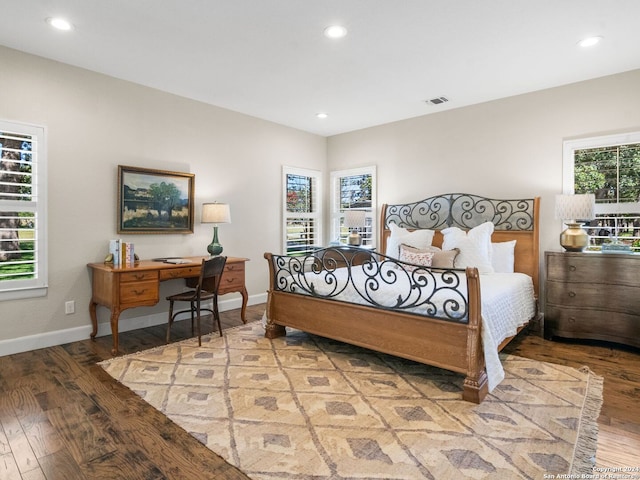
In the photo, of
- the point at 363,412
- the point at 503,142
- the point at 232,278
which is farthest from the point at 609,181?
the point at 232,278

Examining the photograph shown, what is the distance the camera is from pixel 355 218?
555cm

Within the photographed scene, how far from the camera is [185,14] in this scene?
2.80 meters

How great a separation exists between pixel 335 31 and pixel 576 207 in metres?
2.86

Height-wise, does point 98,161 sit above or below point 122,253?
above

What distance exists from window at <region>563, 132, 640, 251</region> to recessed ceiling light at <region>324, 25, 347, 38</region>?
282 cm

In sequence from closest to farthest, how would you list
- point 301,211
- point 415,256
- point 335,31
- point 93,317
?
point 335,31, point 93,317, point 415,256, point 301,211

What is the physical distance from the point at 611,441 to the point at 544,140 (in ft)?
10.9

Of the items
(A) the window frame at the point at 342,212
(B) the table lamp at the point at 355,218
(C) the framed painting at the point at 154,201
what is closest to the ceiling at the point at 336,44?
(C) the framed painting at the point at 154,201

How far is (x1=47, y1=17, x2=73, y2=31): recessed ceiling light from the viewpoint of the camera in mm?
2900

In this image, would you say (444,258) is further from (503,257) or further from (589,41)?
(589,41)

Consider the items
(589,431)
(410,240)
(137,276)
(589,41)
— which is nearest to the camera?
(589,431)

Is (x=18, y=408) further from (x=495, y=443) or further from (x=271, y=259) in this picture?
(x=495, y=443)

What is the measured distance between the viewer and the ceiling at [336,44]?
8.95 ft

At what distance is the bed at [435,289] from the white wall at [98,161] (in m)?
1.61
